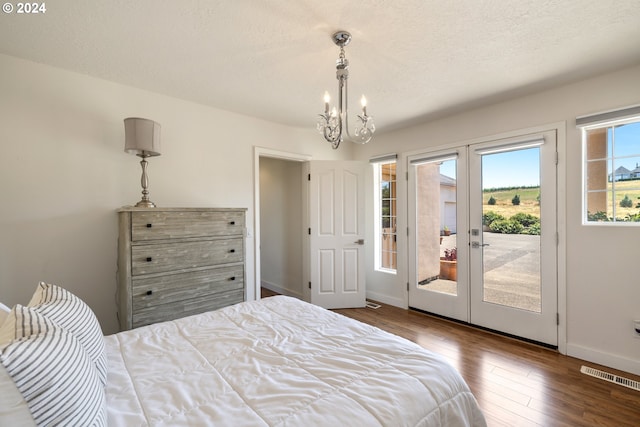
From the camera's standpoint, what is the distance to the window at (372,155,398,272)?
405 cm

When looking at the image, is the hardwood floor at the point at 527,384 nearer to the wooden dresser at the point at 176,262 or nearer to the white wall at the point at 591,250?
the white wall at the point at 591,250

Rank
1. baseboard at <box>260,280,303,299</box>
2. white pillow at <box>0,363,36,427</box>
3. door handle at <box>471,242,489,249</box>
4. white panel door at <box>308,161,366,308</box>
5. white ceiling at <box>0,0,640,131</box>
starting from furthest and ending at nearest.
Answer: baseboard at <box>260,280,303,299</box> → white panel door at <box>308,161,366,308</box> → door handle at <box>471,242,489,249</box> → white ceiling at <box>0,0,640,131</box> → white pillow at <box>0,363,36,427</box>

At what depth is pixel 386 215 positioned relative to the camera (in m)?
4.14

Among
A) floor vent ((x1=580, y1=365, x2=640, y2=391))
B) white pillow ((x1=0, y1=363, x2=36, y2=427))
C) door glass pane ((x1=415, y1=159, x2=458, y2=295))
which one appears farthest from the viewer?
door glass pane ((x1=415, y1=159, x2=458, y2=295))

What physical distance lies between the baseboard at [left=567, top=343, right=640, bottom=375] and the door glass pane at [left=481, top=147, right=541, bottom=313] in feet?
1.37

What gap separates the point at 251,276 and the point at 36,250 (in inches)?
74.4

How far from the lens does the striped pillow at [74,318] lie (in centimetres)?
104

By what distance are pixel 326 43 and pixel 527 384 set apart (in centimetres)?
294

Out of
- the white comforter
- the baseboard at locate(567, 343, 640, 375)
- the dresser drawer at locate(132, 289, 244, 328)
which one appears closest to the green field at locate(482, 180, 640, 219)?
the baseboard at locate(567, 343, 640, 375)

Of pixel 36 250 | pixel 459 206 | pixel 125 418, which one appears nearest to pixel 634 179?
pixel 459 206

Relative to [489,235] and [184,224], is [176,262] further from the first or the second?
[489,235]

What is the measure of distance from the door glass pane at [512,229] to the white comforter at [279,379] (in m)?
2.21

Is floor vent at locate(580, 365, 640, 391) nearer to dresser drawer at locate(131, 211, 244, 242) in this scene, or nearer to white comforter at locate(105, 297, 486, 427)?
white comforter at locate(105, 297, 486, 427)

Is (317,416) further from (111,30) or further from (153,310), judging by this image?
(111,30)
